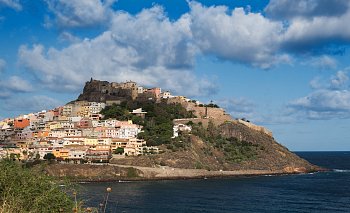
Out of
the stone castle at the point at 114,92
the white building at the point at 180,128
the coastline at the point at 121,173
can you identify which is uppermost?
the stone castle at the point at 114,92

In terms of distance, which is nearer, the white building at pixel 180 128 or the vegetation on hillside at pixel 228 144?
the white building at pixel 180 128

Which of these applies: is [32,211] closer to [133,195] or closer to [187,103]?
[133,195]

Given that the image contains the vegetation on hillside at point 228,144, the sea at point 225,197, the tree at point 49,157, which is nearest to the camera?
the sea at point 225,197

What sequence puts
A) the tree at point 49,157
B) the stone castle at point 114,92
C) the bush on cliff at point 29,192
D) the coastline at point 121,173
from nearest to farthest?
the bush on cliff at point 29,192
the coastline at point 121,173
the tree at point 49,157
the stone castle at point 114,92

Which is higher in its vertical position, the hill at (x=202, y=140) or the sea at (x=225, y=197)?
the hill at (x=202, y=140)

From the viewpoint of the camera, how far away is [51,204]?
40.5 ft

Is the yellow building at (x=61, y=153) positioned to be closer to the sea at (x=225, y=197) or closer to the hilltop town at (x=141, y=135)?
the hilltop town at (x=141, y=135)

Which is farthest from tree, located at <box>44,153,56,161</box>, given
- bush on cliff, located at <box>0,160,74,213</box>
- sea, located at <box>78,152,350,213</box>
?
bush on cliff, located at <box>0,160,74,213</box>

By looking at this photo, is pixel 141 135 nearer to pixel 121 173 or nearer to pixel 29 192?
pixel 121 173

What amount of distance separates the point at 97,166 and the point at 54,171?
6347mm

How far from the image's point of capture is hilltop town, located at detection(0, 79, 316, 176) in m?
76.8

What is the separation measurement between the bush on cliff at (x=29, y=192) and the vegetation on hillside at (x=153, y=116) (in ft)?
220

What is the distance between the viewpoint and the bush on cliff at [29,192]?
11961 millimetres

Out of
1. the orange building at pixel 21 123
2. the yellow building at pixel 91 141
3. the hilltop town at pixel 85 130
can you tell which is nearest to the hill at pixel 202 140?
the hilltop town at pixel 85 130
